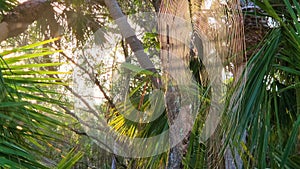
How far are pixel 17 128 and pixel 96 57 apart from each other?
185 centimetres

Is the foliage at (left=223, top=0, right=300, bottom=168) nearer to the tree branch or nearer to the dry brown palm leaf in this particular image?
the dry brown palm leaf

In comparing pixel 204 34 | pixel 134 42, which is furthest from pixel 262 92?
pixel 134 42

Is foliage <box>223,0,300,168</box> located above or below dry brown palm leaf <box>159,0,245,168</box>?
below

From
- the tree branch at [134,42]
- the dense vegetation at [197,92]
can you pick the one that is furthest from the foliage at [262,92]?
the tree branch at [134,42]

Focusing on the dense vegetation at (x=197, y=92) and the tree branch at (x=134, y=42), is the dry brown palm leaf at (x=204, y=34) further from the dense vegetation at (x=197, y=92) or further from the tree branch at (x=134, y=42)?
the tree branch at (x=134, y=42)

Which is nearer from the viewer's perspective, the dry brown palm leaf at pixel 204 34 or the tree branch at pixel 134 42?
the dry brown palm leaf at pixel 204 34

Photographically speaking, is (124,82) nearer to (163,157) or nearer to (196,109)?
(163,157)

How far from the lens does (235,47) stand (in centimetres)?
112

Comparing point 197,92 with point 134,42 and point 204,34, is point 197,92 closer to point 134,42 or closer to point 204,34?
point 204,34

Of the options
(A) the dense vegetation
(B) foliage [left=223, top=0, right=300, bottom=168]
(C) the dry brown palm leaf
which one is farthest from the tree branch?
(B) foliage [left=223, top=0, right=300, bottom=168]

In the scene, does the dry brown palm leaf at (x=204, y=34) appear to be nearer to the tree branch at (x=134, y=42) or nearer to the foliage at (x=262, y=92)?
the foliage at (x=262, y=92)

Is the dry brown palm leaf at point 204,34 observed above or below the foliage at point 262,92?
above

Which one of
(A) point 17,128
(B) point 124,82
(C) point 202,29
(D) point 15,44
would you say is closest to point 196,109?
(C) point 202,29

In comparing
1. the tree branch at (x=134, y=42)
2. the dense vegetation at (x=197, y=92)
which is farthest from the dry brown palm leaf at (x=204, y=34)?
the tree branch at (x=134, y=42)
